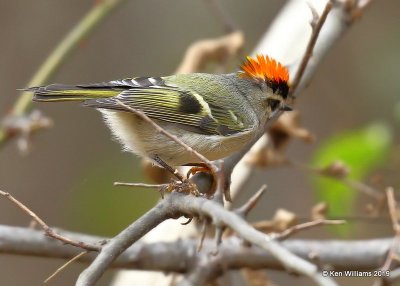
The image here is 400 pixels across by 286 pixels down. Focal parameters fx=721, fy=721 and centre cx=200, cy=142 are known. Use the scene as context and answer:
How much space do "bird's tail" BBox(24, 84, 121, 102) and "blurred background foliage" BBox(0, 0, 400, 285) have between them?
6.44 feet

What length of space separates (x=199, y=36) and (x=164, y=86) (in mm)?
3597

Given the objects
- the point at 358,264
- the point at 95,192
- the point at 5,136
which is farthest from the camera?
the point at 95,192

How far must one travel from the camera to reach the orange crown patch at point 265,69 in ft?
10.9

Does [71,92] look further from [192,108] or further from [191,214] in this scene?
[191,214]

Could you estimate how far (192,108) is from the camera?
10.8ft

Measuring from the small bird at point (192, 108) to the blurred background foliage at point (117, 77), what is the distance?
1.68 m

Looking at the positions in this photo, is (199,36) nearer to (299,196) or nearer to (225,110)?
(299,196)

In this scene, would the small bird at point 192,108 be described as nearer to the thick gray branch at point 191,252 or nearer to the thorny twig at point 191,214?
the thick gray branch at point 191,252

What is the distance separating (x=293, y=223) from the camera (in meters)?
3.25

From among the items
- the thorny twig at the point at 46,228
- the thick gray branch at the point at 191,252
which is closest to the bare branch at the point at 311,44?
the thick gray branch at the point at 191,252

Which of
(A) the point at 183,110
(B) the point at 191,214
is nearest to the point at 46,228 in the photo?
(B) the point at 191,214

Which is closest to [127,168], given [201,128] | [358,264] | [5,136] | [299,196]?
[299,196]

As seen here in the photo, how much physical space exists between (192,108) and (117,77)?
3.34 metres

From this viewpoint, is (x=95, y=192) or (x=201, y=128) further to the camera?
(x=95, y=192)
